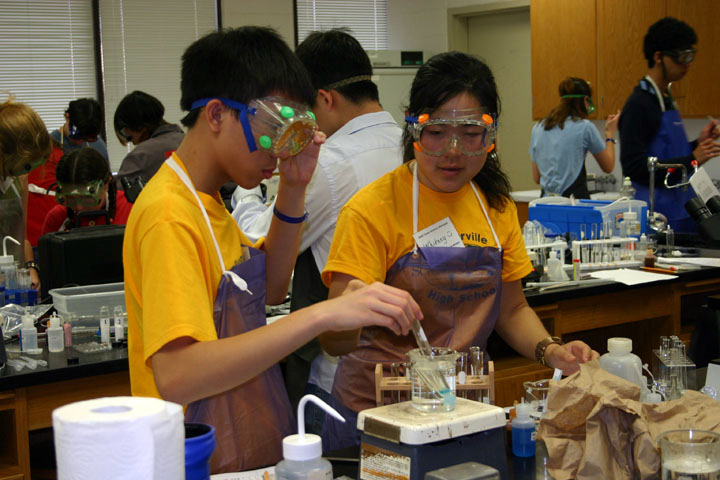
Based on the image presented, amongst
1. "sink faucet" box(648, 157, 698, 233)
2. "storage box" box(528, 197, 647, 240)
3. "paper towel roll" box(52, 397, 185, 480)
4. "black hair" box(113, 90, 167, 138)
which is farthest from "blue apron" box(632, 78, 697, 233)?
"paper towel roll" box(52, 397, 185, 480)

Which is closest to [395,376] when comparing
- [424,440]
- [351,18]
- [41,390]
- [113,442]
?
[424,440]

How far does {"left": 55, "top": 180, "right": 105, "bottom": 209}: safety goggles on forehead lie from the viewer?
12.4ft

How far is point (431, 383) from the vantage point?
57.7 inches

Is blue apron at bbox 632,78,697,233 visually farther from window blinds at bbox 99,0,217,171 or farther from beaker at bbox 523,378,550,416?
window blinds at bbox 99,0,217,171

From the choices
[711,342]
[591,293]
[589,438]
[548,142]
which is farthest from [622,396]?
[548,142]

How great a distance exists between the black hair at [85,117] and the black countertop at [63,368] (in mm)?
3116

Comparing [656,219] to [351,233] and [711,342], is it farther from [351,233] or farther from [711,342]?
[351,233]

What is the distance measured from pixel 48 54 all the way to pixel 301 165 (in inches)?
233

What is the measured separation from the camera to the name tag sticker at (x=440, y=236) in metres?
2.12

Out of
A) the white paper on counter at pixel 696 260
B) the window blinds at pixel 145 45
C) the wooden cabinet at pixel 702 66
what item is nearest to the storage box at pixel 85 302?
the white paper on counter at pixel 696 260

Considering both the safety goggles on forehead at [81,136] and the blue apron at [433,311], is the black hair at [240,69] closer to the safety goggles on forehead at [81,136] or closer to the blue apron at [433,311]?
the blue apron at [433,311]

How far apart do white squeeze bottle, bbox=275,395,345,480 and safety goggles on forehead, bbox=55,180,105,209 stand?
2.76 m

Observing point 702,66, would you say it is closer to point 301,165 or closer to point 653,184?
point 653,184

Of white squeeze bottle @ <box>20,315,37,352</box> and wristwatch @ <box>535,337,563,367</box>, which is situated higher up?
wristwatch @ <box>535,337,563,367</box>
